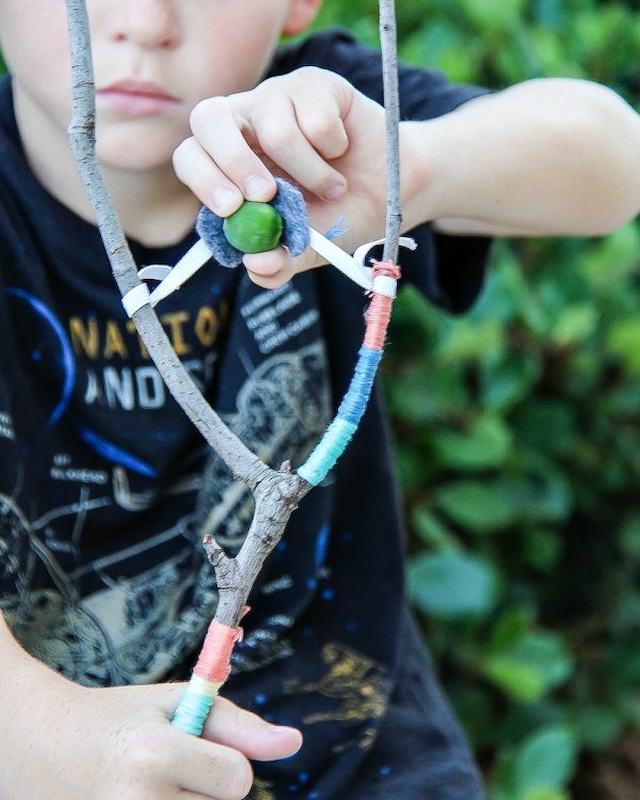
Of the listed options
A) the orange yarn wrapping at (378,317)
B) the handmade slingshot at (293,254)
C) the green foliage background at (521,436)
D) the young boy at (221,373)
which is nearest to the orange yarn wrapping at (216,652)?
the handmade slingshot at (293,254)

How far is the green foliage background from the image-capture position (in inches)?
45.9

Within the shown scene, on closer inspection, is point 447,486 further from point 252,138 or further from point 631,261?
point 252,138

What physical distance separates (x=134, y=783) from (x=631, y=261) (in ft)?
3.00

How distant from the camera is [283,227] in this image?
1.66 feet

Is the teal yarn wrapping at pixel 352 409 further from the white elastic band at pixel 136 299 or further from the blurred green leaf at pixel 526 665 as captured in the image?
the blurred green leaf at pixel 526 665

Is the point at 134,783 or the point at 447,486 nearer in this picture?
the point at 134,783

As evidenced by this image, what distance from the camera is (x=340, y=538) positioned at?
3.14ft

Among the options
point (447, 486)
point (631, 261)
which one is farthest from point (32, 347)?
point (631, 261)

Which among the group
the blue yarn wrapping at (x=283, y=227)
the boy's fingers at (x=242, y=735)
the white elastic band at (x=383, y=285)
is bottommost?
the boy's fingers at (x=242, y=735)

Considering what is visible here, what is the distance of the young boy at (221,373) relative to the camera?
736mm

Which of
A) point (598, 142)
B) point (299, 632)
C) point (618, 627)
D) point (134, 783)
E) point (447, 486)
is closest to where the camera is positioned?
point (134, 783)

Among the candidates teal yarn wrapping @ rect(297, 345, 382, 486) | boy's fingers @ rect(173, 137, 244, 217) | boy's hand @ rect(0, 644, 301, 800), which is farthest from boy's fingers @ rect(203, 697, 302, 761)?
boy's fingers @ rect(173, 137, 244, 217)

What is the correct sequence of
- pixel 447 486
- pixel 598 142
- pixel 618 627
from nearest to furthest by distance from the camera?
pixel 598 142, pixel 447 486, pixel 618 627

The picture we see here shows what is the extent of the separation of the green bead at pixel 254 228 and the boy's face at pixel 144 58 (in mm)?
228
